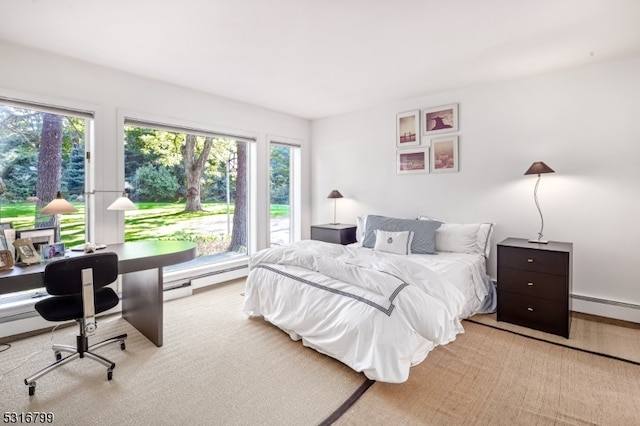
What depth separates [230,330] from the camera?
9.29ft

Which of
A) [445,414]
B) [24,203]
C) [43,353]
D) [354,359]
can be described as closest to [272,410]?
[354,359]

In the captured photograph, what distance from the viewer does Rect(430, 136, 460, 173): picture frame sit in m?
3.81

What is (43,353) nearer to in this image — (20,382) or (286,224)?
(20,382)

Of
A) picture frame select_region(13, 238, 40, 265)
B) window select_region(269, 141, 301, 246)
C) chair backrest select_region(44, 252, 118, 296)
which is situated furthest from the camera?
window select_region(269, 141, 301, 246)

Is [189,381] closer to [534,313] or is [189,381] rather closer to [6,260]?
[6,260]

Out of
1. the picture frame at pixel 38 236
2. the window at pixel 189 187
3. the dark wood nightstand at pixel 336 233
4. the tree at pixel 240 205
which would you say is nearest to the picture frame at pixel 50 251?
the picture frame at pixel 38 236

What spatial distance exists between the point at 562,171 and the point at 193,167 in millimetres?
4322

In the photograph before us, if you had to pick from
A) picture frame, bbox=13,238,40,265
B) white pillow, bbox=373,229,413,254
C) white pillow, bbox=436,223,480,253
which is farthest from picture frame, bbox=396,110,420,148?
picture frame, bbox=13,238,40,265

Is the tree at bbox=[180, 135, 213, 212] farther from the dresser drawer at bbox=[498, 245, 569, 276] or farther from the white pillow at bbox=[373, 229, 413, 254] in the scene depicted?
the dresser drawer at bbox=[498, 245, 569, 276]

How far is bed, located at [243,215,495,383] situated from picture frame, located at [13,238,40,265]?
1640 mm

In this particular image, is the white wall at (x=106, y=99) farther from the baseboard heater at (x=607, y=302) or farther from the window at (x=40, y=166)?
the baseboard heater at (x=607, y=302)

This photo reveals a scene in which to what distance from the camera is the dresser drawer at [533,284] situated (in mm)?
2645

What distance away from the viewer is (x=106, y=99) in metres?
3.18

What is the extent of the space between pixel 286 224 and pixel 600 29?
14.3 feet
